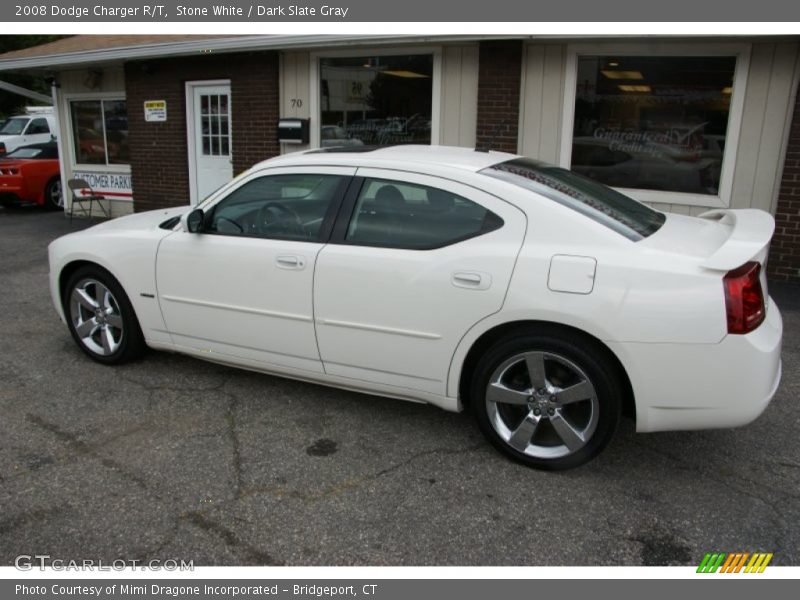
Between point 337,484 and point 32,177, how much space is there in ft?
42.2

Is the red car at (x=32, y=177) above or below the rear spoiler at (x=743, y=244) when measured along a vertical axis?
below

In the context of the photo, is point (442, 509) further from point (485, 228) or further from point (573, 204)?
point (573, 204)

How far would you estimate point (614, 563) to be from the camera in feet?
8.95

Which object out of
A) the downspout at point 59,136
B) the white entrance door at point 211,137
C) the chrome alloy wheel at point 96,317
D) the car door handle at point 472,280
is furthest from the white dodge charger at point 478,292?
the downspout at point 59,136

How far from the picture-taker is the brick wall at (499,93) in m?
8.03

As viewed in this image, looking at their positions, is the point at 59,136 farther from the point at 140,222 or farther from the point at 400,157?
the point at 400,157

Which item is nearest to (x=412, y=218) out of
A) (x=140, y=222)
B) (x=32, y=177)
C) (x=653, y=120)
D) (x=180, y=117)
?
(x=140, y=222)

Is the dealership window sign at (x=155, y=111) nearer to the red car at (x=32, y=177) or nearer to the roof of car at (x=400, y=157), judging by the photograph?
the red car at (x=32, y=177)

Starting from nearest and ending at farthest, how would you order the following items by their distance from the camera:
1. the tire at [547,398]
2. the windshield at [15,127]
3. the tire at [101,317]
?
the tire at [547,398], the tire at [101,317], the windshield at [15,127]

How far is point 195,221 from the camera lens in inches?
163

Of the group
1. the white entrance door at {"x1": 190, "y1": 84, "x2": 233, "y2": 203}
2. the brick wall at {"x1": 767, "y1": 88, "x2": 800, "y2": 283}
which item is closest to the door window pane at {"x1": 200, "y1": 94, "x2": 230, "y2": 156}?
the white entrance door at {"x1": 190, "y1": 84, "x2": 233, "y2": 203}

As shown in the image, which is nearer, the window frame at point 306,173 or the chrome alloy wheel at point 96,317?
the window frame at point 306,173

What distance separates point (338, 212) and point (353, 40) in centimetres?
527

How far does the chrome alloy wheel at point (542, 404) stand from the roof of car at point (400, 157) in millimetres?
1112
